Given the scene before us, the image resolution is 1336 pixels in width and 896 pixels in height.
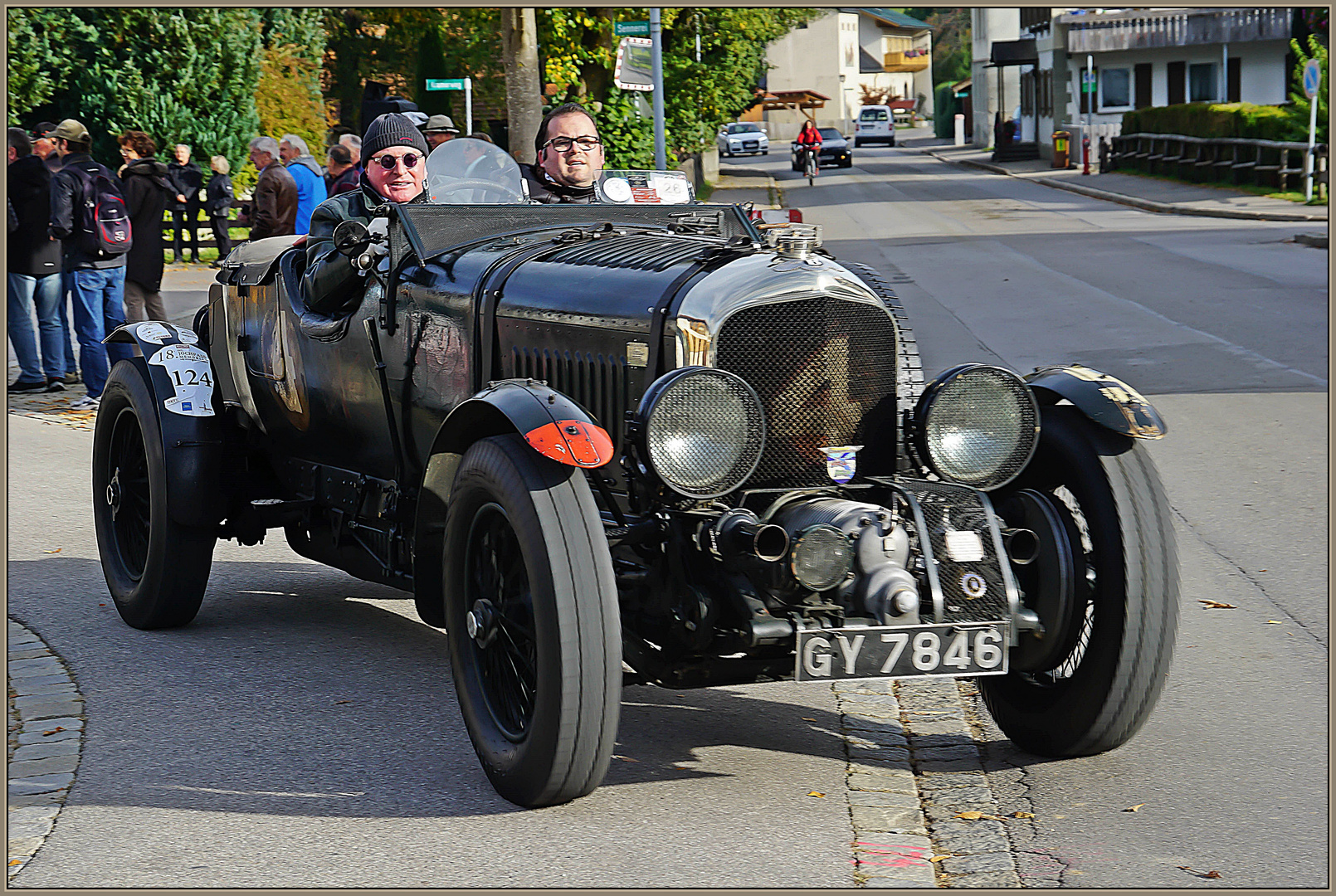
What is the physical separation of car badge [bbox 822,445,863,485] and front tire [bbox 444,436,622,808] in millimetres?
741

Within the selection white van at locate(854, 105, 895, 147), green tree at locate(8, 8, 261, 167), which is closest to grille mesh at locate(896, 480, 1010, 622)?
green tree at locate(8, 8, 261, 167)

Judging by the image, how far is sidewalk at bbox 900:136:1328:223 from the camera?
27.2 m

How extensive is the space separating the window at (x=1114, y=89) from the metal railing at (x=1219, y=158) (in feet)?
26.6

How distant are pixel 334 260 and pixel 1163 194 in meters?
32.0

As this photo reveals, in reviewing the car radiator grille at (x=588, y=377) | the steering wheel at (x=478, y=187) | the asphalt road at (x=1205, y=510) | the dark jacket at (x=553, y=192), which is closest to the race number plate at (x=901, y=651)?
the asphalt road at (x=1205, y=510)

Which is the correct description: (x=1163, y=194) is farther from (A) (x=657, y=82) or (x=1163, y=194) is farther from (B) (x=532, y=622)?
(B) (x=532, y=622)

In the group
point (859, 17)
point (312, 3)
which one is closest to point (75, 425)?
point (312, 3)

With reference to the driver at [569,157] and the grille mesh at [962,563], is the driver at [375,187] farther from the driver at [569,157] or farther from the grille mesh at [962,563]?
the grille mesh at [962,563]

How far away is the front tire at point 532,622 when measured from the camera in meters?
3.78

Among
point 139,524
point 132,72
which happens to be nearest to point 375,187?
point 139,524

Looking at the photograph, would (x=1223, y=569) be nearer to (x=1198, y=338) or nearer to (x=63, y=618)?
(x=63, y=618)

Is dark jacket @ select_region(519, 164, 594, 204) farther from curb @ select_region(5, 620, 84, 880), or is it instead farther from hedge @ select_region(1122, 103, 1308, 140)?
hedge @ select_region(1122, 103, 1308, 140)

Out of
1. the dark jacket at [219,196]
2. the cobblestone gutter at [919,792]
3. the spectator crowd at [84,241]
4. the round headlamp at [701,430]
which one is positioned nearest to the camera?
the cobblestone gutter at [919,792]

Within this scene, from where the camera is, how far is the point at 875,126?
3098 inches
